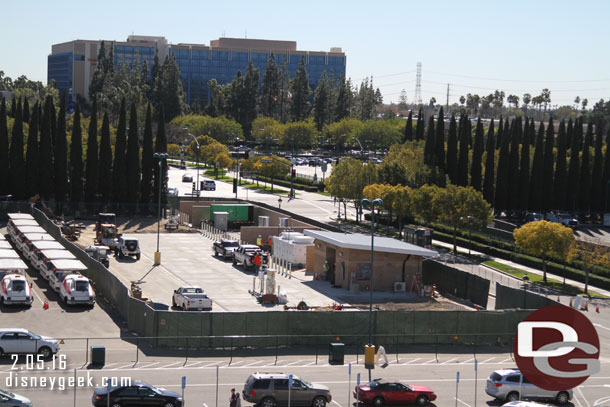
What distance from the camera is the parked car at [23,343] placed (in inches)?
1355

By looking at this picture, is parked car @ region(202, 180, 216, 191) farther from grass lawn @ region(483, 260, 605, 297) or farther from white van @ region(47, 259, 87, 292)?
white van @ region(47, 259, 87, 292)

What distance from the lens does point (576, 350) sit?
68.1 ft

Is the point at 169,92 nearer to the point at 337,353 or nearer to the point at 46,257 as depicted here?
the point at 46,257

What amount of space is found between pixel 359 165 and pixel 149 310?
2452 inches

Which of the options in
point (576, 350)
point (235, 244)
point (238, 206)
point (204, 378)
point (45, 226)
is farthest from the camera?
point (238, 206)

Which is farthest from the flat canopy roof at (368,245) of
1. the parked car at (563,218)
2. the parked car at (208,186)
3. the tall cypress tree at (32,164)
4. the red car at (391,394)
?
the parked car at (208,186)

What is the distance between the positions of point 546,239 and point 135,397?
45.1 m

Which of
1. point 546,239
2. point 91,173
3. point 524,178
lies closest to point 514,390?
point 546,239

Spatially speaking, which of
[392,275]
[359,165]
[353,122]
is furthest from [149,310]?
[353,122]

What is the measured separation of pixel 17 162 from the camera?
86938 millimetres

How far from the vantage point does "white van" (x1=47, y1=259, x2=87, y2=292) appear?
164ft

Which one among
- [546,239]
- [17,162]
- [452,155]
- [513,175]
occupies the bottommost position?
[546,239]

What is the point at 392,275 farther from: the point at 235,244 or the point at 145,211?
the point at 145,211

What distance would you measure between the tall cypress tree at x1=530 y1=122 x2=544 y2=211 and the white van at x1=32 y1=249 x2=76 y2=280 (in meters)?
60.6
